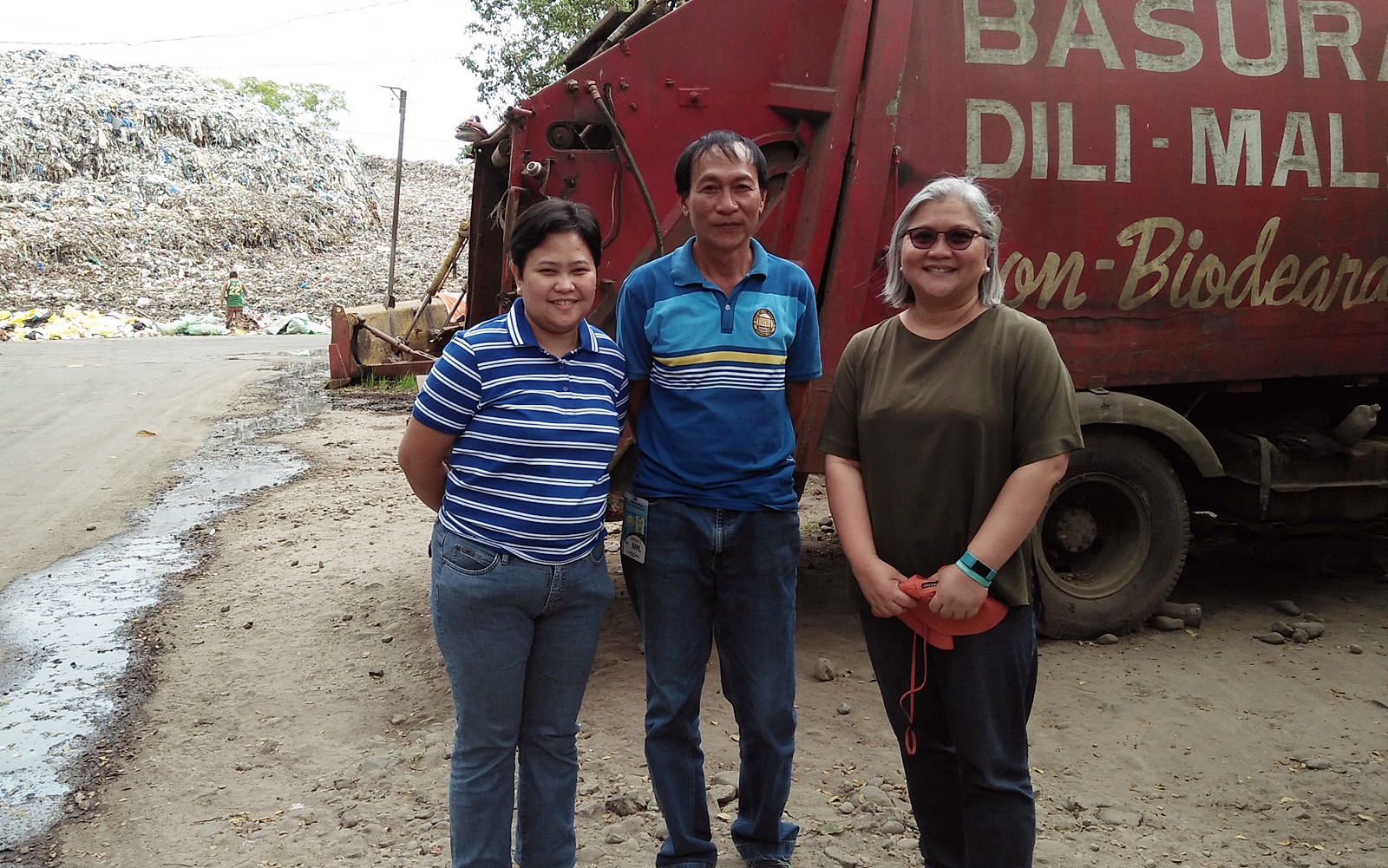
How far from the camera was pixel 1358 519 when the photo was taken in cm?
496

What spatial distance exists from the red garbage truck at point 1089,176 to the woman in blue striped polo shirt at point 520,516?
1.79 m

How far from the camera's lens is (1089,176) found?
4188 mm

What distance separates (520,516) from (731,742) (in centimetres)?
161

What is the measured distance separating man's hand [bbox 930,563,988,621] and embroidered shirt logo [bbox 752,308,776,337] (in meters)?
0.69

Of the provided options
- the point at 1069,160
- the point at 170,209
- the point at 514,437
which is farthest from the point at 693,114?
the point at 170,209

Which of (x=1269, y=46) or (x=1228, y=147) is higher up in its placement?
(x=1269, y=46)

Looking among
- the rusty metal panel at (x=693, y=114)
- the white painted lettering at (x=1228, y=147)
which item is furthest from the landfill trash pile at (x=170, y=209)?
the white painted lettering at (x=1228, y=147)

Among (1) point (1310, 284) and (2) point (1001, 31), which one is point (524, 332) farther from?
(1) point (1310, 284)

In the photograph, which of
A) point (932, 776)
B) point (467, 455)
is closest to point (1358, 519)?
point (932, 776)

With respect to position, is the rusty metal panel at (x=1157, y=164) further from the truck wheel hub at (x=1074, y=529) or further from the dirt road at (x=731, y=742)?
the dirt road at (x=731, y=742)

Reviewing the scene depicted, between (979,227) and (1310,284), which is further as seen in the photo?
(1310,284)

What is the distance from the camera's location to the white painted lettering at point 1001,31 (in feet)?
13.3

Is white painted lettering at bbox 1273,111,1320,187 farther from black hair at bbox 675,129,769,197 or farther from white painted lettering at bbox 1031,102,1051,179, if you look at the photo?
black hair at bbox 675,129,769,197

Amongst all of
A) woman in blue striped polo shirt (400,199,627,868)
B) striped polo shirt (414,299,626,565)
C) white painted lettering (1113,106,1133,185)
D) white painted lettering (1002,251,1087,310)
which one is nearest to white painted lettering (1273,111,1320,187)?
white painted lettering (1113,106,1133,185)
